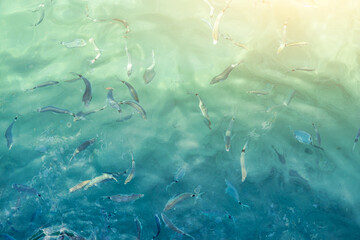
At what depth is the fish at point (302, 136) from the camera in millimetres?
1162

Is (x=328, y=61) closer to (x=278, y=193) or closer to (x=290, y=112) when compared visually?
(x=290, y=112)

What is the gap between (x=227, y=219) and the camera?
1131mm

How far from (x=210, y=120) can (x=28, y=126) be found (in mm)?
671

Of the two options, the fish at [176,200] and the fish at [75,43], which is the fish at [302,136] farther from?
the fish at [75,43]

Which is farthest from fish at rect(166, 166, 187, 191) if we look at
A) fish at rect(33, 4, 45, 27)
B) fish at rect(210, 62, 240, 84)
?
fish at rect(33, 4, 45, 27)

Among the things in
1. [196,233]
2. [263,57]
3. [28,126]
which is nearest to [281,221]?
[196,233]

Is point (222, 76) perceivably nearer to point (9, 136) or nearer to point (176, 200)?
point (176, 200)

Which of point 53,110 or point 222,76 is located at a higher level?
point 222,76

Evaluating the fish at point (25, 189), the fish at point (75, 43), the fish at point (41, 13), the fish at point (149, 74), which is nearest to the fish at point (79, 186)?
the fish at point (25, 189)

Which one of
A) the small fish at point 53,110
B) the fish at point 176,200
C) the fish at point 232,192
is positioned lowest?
the fish at point 176,200

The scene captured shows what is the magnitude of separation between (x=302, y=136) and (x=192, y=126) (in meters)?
0.40

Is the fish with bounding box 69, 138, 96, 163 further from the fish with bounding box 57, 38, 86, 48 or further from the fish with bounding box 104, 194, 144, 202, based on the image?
the fish with bounding box 57, 38, 86, 48

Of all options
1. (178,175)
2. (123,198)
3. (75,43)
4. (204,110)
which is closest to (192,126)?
(204,110)

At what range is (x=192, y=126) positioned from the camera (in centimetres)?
119
